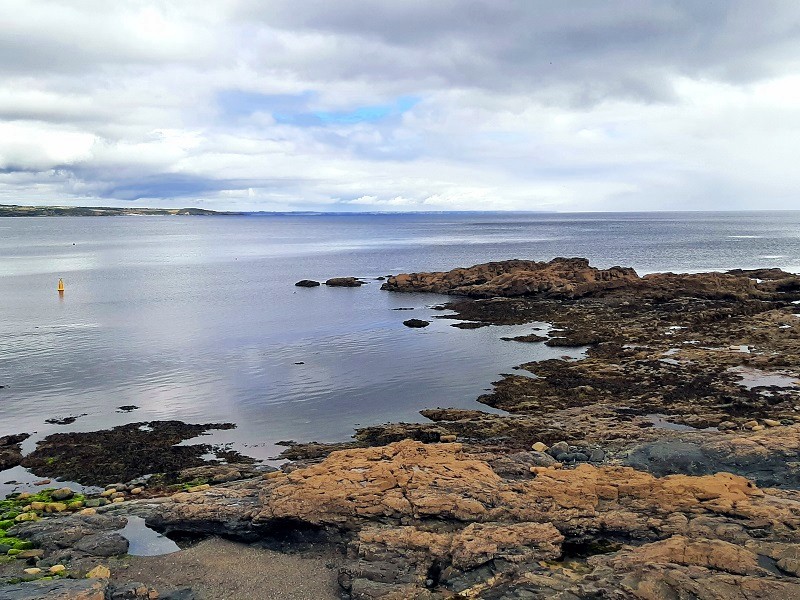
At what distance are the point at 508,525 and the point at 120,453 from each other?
16.4 m

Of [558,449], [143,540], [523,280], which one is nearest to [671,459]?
[558,449]

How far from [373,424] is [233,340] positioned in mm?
22451

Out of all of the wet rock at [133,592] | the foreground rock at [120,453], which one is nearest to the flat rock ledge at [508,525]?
the wet rock at [133,592]

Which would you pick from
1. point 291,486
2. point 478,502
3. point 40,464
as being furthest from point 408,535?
point 40,464

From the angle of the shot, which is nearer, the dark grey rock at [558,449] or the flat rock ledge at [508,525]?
the flat rock ledge at [508,525]

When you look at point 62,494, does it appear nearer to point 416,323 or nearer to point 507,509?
point 507,509

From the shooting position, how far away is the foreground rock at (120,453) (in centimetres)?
2336

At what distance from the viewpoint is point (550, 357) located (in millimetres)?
39594

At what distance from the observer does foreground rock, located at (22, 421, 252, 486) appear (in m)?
23.4

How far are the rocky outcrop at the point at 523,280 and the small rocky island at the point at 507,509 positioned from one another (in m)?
32.6

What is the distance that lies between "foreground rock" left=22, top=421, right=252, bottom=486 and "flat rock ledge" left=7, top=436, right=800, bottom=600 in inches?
171

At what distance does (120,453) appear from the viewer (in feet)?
82.3

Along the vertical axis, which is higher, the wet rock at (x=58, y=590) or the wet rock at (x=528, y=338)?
the wet rock at (x=528, y=338)

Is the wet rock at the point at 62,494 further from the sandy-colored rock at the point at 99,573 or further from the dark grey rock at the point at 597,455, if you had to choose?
the dark grey rock at the point at 597,455
